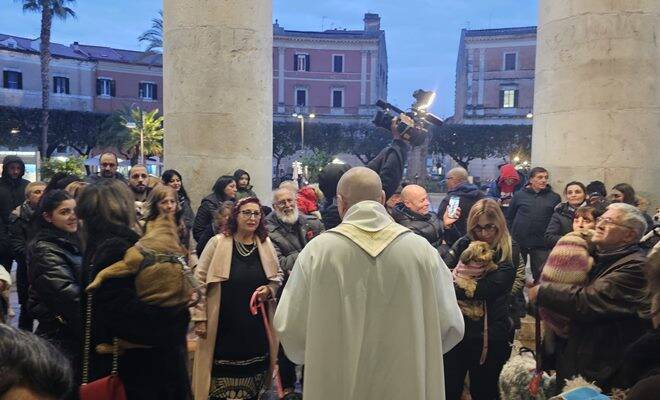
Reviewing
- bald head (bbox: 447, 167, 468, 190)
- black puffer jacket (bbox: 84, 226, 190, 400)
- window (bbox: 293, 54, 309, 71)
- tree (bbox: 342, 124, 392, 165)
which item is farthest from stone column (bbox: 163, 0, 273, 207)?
window (bbox: 293, 54, 309, 71)

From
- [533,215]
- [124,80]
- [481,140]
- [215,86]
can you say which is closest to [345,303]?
[533,215]

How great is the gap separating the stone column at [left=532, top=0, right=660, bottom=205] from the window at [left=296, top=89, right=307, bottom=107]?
5430 centimetres

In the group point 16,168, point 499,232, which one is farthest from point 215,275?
point 16,168

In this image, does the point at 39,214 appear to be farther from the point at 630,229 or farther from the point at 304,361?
the point at 630,229

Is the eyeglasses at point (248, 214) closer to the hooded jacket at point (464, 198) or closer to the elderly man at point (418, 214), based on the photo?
Answer: the elderly man at point (418, 214)

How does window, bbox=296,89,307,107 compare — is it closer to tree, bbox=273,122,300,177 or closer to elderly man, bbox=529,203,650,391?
tree, bbox=273,122,300,177

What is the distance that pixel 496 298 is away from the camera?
3727 mm

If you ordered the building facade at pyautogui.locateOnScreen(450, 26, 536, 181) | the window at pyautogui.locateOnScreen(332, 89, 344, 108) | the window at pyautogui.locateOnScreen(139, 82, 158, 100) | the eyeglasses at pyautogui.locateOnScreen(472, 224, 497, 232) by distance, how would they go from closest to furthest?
the eyeglasses at pyautogui.locateOnScreen(472, 224, 497, 232)
the window at pyautogui.locateOnScreen(139, 82, 158, 100)
the building facade at pyautogui.locateOnScreen(450, 26, 536, 181)
the window at pyautogui.locateOnScreen(332, 89, 344, 108)

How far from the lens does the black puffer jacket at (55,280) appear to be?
3.13 m

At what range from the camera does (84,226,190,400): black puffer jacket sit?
8.52ft

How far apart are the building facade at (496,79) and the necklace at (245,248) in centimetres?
5375

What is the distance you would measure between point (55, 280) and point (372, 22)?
198 ft

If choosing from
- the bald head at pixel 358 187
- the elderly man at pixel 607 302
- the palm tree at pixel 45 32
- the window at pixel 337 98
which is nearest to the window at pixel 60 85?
the palm tree at pixel 45 32

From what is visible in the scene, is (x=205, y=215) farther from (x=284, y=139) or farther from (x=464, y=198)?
(x=284, y=139)
